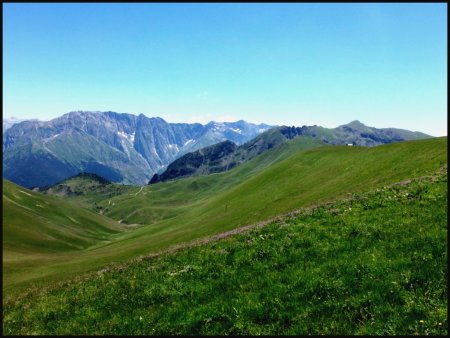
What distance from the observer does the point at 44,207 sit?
177500 millimetres

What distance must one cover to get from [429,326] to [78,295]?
1649 centimetres

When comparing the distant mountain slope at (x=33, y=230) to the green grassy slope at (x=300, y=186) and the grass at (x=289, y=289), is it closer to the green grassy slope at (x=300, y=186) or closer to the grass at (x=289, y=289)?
the green grassy slope at (x=300, y=186)

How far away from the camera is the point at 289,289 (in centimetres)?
1461

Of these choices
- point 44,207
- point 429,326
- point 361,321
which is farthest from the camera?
point 44,207

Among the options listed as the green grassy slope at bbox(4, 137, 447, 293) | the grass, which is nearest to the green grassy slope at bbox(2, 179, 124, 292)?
the green grassy slope at bbox(4, 137, 447, 293)

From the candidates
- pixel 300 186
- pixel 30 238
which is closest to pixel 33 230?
pixel 30 238

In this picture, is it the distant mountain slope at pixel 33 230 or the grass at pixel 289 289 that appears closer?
the grass at pixel 289 289

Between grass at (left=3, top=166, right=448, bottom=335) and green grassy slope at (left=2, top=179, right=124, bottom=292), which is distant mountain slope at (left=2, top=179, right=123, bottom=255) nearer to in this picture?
green grassy slope at (left=2, top=179, right=124, bottom=292)

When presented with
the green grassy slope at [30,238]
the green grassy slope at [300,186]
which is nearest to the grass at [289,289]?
the green grassy slope at [300,186]

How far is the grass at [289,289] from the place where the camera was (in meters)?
12.2

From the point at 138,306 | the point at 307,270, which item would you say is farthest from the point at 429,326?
the point at 138,306

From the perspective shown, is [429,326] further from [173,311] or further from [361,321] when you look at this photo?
[173,311]

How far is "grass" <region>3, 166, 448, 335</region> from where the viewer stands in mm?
12195

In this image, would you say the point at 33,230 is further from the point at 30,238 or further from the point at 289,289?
the point at 289,289
